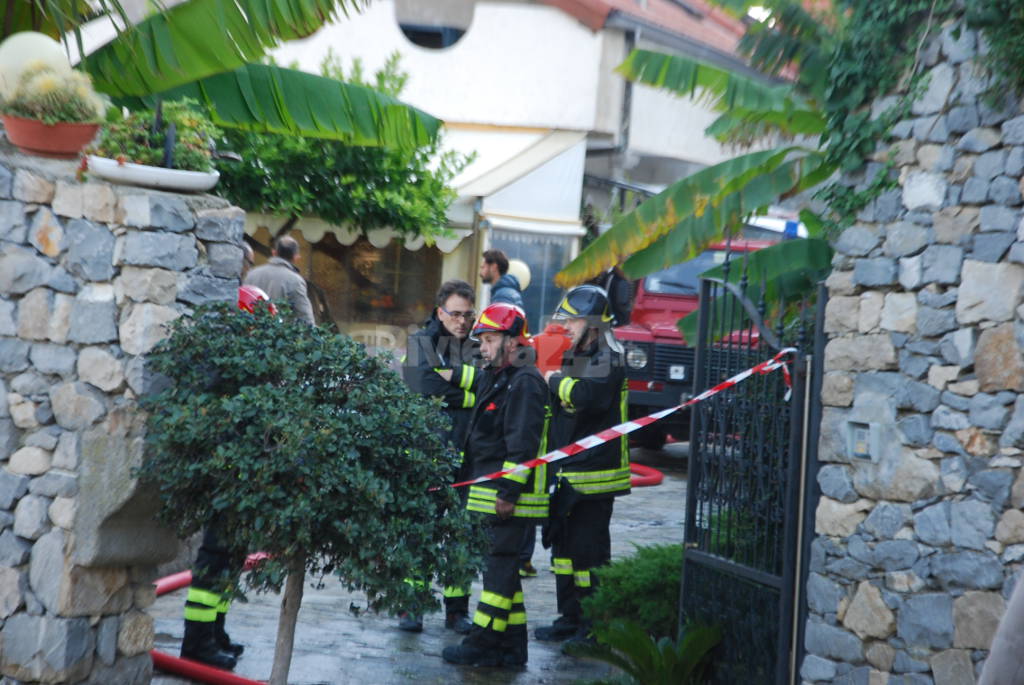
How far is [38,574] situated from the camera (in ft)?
17.5

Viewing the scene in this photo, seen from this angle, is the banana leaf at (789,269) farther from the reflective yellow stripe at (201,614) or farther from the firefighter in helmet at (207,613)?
the reflective yellow stripe at (201,614)

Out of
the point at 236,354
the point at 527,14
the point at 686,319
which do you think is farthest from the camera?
the point at 527,14

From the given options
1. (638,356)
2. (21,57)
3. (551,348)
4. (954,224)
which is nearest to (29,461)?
(21,57)

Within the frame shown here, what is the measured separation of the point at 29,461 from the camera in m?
5.35

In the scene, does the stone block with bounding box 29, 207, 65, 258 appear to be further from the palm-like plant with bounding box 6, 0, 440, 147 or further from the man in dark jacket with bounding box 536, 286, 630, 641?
the man in dark jacket with bounding box 536, 286, 630, 641

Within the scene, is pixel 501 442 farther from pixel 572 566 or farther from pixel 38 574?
pixel 38 574

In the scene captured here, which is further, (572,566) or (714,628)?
(572,566)

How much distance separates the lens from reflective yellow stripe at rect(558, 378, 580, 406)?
6.91 meters

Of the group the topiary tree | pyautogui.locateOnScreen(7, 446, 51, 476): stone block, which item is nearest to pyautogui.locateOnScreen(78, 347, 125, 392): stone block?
the topiary tree

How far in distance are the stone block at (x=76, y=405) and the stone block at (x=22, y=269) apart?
19.7 inches

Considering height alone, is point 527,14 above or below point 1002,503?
above

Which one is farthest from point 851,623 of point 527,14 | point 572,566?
point 527,14

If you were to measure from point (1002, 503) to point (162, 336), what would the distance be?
379 cm

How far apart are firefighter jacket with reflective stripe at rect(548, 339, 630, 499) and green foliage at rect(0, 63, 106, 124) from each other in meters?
3.20
